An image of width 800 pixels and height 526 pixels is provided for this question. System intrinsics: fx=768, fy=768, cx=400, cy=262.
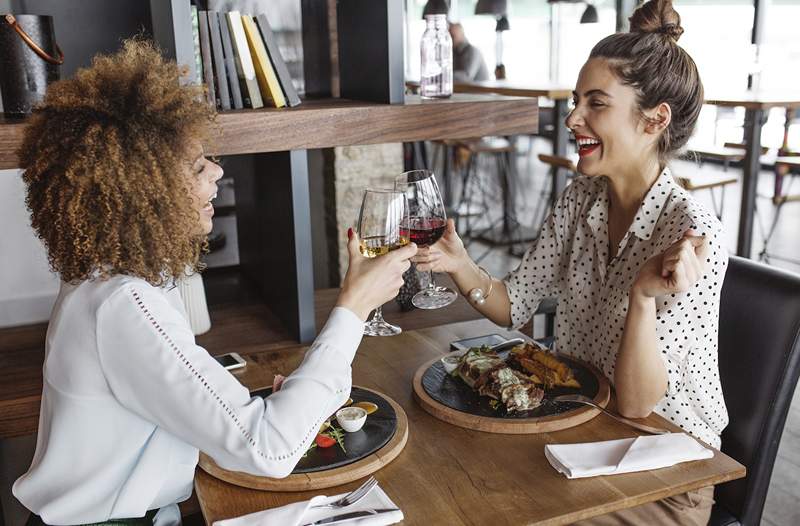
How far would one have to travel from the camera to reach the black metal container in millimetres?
1657

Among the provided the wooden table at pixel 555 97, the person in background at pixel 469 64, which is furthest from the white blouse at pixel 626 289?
the person in background at pixel 469 64

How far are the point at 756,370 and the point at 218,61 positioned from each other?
1392mm

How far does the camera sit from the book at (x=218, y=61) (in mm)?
1812

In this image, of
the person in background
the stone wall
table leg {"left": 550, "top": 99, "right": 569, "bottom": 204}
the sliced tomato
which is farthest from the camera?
the person in background

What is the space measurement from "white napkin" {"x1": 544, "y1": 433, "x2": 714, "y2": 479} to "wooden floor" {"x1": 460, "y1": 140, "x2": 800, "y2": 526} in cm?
81

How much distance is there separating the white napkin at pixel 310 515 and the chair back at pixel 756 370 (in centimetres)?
88

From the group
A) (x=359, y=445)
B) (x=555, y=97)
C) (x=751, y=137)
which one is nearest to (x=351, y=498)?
(x=359, y=445)

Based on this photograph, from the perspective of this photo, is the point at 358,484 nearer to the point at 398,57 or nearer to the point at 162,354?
the point at 162,354

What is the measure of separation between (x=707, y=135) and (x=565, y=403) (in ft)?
16.7

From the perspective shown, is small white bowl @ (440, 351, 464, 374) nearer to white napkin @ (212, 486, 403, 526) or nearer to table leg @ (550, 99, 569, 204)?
white napkin @ (212, 486, 403, 526)

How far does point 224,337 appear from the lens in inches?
82.3

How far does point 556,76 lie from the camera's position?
1035 centimetres

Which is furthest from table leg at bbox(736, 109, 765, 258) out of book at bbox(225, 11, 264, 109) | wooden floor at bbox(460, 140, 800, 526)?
book at bbox(225, 11, 264, 109)

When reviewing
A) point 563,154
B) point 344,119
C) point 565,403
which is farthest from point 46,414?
point 563,154
